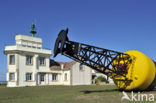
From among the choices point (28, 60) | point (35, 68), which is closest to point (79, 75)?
point (35, 68)

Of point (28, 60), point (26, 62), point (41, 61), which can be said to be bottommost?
point (26, 62)

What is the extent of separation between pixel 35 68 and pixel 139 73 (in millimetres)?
27029

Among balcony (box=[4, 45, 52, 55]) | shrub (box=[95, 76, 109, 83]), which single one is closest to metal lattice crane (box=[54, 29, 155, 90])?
balcony (box=[4, 45, 52, 55])

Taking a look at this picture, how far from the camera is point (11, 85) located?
35406mm

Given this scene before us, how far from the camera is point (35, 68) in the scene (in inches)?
1523

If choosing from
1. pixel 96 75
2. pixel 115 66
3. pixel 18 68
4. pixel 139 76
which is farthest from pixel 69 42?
pixel 96 75

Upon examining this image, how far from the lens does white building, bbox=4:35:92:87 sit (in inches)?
1420

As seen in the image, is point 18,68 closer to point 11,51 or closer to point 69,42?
point 11,51

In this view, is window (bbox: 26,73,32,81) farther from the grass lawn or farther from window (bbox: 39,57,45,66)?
the grass lawn

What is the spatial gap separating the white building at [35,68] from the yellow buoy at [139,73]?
24858 mm

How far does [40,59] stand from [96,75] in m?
17.8

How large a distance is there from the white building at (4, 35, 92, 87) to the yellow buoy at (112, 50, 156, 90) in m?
24.9

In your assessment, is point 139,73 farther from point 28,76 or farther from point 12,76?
point 12,76

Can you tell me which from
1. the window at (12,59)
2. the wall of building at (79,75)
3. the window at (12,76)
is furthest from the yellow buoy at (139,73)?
the window at (12,59)
